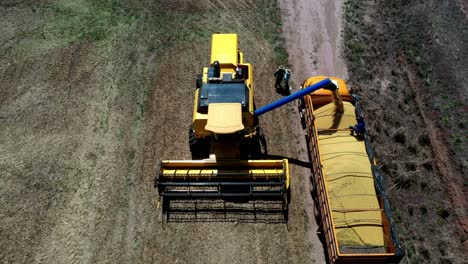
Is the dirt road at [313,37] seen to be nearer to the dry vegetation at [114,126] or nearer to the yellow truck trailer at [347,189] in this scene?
the dry vegetation at [114,126]

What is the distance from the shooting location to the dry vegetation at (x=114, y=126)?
14.2 metres

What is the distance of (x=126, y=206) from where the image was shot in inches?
594

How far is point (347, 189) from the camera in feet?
45.5

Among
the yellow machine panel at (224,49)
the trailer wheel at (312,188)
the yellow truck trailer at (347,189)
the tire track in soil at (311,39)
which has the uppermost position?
the yellow machine panel at (224,49)

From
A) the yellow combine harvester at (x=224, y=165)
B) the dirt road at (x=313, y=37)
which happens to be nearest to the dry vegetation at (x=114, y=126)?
the dirt road at (x=313, y=37)

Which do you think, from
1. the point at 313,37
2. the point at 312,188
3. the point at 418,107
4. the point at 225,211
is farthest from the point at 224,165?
the point at 313,37

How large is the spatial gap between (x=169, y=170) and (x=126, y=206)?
2183mm

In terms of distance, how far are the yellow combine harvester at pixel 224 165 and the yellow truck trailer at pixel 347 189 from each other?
1.55 m

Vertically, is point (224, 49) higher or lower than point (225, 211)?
higher

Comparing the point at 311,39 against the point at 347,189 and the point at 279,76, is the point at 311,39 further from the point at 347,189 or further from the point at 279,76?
the point at 347,189

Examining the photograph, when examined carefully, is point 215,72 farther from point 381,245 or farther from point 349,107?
point 381,245

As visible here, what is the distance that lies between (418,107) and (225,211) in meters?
10.5

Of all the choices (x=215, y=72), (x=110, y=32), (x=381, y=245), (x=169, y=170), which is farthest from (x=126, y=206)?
(x=110, y=32)

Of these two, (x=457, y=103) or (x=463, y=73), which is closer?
(x=457, y=103)
